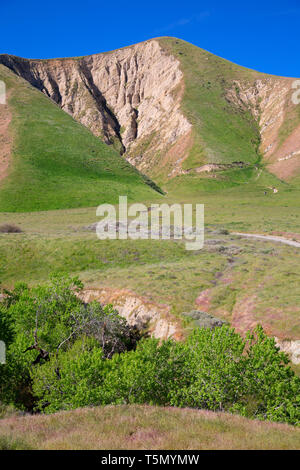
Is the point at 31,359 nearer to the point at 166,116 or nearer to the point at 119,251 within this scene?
the point at 119,251

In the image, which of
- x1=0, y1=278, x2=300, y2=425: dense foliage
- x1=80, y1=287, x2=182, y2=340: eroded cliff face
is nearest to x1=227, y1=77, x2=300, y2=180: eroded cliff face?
x1=80, y1=287, x2=182, y2=340: eroded cliff face

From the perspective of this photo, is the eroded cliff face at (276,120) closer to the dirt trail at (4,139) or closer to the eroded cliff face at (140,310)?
the dirt trail at (4,139)

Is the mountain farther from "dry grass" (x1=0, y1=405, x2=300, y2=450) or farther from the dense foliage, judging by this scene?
"dry grass" (x1=0, y1=405, x2=300, y2=450)

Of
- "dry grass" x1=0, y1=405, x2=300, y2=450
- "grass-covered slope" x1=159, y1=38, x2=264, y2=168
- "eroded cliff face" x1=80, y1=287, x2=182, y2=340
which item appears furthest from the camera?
"grass-covered slope" x1=159, y1=38, x2=264, y2=168

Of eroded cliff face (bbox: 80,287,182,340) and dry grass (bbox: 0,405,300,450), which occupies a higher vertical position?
dry grass (bbox: 0,405,300,450)

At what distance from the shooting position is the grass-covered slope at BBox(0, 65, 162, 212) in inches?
4218

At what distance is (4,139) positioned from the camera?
134375 mm

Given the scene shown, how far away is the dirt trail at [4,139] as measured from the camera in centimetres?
12062

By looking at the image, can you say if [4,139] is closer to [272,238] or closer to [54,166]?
[54,166]

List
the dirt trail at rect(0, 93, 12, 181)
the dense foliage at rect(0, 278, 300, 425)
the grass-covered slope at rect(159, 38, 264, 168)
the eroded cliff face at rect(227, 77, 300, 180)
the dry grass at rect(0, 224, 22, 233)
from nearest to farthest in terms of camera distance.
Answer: the dense foliage at rect(0, 278, 300, 425)
the dry grass at rect(0, 224, 22, 233)
the dirt trail at rect(0, 93, 12, 181)
the eroded cliff face at rect(227, 77, 300, 180)
the grass-covered slope at rect(159, 38, 264, 168)

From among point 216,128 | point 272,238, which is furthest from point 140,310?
point 216,128

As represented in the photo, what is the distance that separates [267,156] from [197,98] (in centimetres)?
5359

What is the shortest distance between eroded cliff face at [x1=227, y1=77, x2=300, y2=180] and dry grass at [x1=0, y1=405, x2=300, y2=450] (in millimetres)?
146677

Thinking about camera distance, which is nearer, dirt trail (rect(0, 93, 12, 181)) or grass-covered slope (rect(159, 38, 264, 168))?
dirt trail (rect(0, 93, 12, 181))
